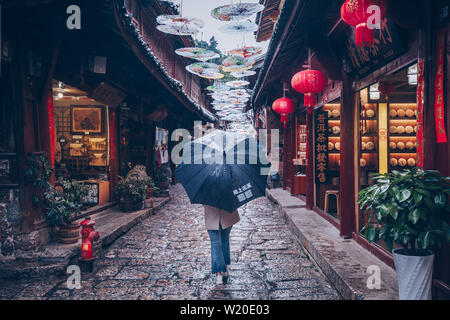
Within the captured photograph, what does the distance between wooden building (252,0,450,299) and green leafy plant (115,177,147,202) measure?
5.46 m

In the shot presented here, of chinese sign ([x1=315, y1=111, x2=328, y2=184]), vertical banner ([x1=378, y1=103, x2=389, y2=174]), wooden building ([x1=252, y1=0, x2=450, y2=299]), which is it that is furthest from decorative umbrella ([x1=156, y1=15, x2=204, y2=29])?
vertical banner ([x1=378, y1=103, x2=389, y2=174])

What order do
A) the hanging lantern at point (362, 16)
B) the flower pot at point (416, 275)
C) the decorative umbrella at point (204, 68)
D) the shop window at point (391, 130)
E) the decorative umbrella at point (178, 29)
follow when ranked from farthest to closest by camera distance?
the decorative umbrella at point (204, 68) → the decorative umbrella at point (178, 29) → the shop window at point (391, 130) → the hanging lantern at point (362, 16) → the flower pot at point (416, 275)

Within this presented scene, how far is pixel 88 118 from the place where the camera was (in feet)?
39.0

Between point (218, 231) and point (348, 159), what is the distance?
12.0 ft

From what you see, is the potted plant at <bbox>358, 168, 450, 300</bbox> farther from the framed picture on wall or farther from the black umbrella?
the framed picture on wall

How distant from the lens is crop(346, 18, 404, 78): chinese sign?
5.20 metres

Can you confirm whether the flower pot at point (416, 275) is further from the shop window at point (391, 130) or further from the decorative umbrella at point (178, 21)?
the decorative umbrella at point (178, 21)

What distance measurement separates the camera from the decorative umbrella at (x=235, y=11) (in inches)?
472

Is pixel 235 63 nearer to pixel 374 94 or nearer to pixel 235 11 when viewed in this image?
pixel 235 11

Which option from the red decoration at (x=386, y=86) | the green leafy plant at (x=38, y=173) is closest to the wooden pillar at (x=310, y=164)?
the red decoration at (x=386, y=86)

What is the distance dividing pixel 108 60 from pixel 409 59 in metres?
7.09

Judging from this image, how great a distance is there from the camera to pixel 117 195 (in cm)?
1100

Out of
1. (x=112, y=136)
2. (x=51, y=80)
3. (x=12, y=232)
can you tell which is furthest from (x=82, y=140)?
(x=12, y=232)

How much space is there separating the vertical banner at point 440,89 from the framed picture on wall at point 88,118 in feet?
32.8
